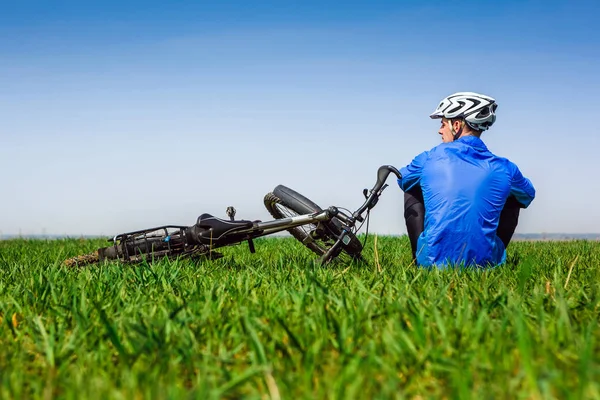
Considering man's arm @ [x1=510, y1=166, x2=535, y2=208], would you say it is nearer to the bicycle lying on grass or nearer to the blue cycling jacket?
the blue cycling jacket

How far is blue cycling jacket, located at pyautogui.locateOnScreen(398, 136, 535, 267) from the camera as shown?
6184 mm

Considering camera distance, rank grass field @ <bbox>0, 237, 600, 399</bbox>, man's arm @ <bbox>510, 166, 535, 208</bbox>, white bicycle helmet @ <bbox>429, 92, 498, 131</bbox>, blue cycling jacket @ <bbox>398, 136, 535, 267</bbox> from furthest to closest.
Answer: white bicycle helmet @ <bbox>429, 92, 498, 131</bbox>
man's arm @ <bbox>510, 166, 535, 208</bbox>
blue cycling jacket @ <bbox>398, 136, 535, 267</bbox>
grass field @ <bbox>0, 237, 600, 399</bbox>

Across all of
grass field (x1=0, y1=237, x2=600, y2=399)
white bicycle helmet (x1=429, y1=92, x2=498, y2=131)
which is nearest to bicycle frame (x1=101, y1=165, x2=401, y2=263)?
white bicycle helmet (x1=429, y1=92, x2=498, y2=131)

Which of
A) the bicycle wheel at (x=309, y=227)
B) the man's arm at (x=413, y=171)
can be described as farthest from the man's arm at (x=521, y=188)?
the bicycle wheel at (x=309, y=227)

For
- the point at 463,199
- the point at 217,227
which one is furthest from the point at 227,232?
the point at 463,199

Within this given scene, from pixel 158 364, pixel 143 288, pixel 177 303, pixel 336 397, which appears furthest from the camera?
pixel 143 288

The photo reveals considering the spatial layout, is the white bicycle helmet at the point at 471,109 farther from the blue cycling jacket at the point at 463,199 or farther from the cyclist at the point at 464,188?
the blue cycling jacket at the point at 463,199

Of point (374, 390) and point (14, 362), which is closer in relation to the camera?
point (374, 390)

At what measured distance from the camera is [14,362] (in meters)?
2.65

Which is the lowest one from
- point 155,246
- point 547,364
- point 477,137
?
point 547,364

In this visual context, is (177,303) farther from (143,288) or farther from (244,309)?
(143,288)

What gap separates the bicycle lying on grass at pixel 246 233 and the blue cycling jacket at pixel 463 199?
1.65 feet

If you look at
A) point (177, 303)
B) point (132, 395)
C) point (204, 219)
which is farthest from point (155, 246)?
point (132, 395)

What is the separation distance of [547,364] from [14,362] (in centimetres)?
209
